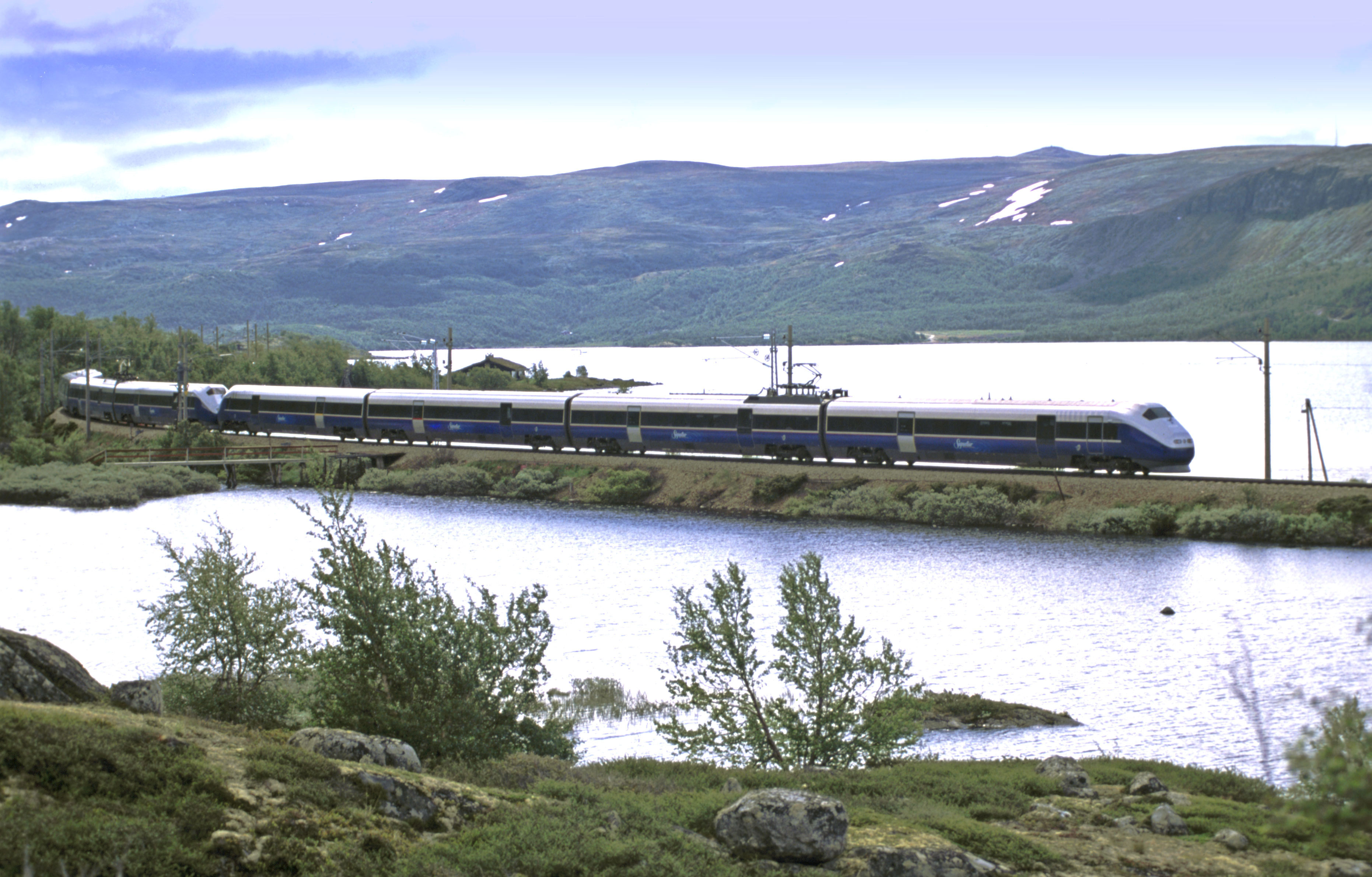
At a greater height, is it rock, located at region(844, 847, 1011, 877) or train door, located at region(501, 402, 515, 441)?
train door, located at region(501, 402, 515, 441)

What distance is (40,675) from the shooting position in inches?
559

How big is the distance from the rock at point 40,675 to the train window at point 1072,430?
4015cm

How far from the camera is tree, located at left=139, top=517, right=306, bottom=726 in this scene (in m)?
17.7

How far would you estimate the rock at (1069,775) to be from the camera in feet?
57.2

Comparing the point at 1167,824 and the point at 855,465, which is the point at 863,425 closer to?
the point at 855,465

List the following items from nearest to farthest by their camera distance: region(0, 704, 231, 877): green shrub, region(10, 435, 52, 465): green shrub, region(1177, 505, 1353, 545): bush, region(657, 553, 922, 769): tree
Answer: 1. region(0, 704, 231, 877): green shrub
2. region(657, 553, 922, 769): tree
3. region(1177, 505, 1353, 545): bush
4. region(10, 435, 52, 465): green shrub

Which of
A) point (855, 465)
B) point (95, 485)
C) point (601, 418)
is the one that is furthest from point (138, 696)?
point (95, 485)

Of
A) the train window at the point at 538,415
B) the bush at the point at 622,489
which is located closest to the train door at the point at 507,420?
the train window at the point at 538,415

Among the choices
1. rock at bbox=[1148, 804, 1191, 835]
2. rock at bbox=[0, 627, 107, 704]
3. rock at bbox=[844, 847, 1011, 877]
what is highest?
rock at bbox=[0, 627, 107, 704]

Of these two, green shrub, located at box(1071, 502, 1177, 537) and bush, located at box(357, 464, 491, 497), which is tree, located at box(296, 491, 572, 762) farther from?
bush, located at box(357, 464, 491, 497)

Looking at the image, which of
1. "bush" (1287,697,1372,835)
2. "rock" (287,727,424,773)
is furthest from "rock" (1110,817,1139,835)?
"bush" (1287,697,1372,835)

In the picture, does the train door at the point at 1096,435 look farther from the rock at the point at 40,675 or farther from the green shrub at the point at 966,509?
the rock at the point at 40,675

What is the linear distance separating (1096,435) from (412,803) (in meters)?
40.3

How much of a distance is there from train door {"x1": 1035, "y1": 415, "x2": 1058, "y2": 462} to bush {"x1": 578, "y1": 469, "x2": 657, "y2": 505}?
1926 centimetres
